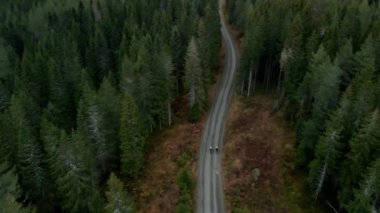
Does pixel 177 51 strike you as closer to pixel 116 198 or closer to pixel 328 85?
pixel 328 85

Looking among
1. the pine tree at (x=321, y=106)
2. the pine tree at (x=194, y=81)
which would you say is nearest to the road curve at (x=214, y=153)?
the pine tree at (x=194, y=81)

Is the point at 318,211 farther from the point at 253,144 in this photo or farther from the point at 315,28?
the point at 315,28

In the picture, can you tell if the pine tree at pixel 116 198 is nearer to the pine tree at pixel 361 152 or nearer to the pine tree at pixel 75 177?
the pine tree at pixel 75 177

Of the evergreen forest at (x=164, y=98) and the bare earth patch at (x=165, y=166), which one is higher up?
the evergreen forest at (x=164, y=98)

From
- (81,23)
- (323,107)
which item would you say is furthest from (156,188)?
(81,23)

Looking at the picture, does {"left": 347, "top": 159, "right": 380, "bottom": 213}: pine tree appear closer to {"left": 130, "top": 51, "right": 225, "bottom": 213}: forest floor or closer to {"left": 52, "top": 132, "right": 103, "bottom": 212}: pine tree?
{"left": 130, "top": 51, "right": 225, "bottom": 213}: forest floor

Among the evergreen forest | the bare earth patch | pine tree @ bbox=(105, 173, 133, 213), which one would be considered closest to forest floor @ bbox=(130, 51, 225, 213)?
the bare earth patch
